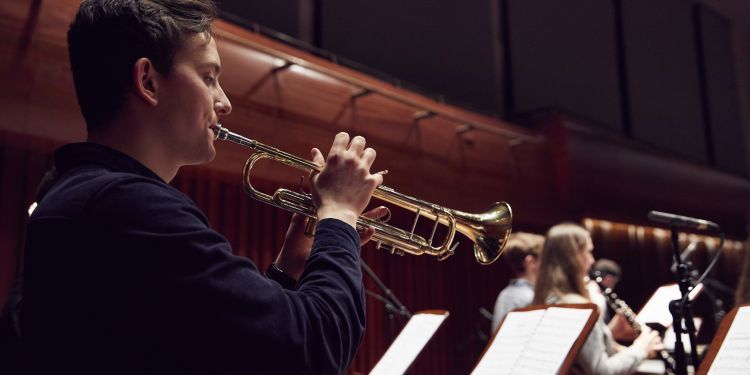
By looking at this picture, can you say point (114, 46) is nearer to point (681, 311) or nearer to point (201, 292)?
point (201, 292)

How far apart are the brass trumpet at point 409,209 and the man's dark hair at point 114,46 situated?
0.23 metres

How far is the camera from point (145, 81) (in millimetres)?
1318

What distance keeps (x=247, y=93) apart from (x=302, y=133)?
53 centimetres

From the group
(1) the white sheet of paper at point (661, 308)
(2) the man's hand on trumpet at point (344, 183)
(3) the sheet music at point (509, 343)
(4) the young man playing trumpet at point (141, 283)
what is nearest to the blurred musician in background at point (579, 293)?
(1) the white sheet of paper at point (661, 308)

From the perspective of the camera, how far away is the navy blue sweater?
109 cm

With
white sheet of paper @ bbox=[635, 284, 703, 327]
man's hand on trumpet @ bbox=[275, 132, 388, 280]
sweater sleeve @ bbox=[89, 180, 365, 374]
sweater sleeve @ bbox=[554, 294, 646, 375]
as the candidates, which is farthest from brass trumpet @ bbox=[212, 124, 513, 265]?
sweater sleeve @ bbox=[554, 294, 646, 375]

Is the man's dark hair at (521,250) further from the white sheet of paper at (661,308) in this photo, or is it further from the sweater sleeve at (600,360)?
the white sheet of paper at (661,308)

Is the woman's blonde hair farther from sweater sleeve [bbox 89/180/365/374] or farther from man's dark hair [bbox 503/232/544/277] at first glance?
sweater sleeve [bbox 89/180/365/374]

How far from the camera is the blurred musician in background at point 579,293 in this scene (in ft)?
10.4

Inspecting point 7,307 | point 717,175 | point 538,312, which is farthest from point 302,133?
point 717,175

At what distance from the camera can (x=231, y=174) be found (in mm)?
A: 4469

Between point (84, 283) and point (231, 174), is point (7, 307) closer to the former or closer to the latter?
point (84, 283)

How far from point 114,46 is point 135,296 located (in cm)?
51

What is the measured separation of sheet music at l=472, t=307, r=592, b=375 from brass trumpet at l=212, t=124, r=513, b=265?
0.27m
